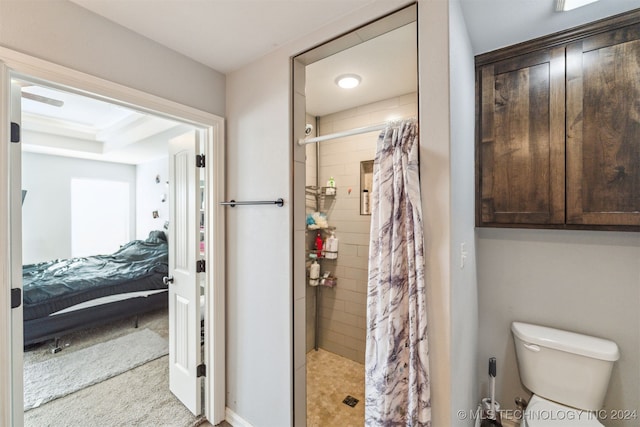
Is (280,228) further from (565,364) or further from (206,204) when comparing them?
(565,364)

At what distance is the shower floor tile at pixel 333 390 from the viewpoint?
1.95m

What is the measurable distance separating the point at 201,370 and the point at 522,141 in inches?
104

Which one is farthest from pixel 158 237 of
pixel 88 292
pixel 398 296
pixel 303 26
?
pixel 398 296

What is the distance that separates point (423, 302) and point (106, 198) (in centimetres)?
677

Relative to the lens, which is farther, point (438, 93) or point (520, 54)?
point (520, 54)

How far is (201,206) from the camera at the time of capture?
77.3 inches

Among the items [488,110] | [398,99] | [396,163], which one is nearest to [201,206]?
[396,163]

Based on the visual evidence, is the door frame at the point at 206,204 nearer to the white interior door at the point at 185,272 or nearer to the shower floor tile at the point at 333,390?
the white interior door at the point at 185,272

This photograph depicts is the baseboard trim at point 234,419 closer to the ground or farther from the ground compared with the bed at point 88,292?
closer to the ground

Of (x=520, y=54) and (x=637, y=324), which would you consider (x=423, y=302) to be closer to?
(x=637, y=324)

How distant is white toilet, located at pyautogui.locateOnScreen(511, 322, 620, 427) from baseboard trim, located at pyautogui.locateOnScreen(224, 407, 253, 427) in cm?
171

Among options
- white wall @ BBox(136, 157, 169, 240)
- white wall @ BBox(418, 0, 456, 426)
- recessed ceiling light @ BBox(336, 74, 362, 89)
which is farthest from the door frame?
white wall @ BBox(136, 157, 169, 240)

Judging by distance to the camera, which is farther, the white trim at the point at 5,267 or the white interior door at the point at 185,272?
the white interior door at the point at 185,272

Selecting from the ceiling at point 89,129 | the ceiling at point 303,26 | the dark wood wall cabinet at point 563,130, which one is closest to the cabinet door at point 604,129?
the dark wood wall cabinet at point 563,130
